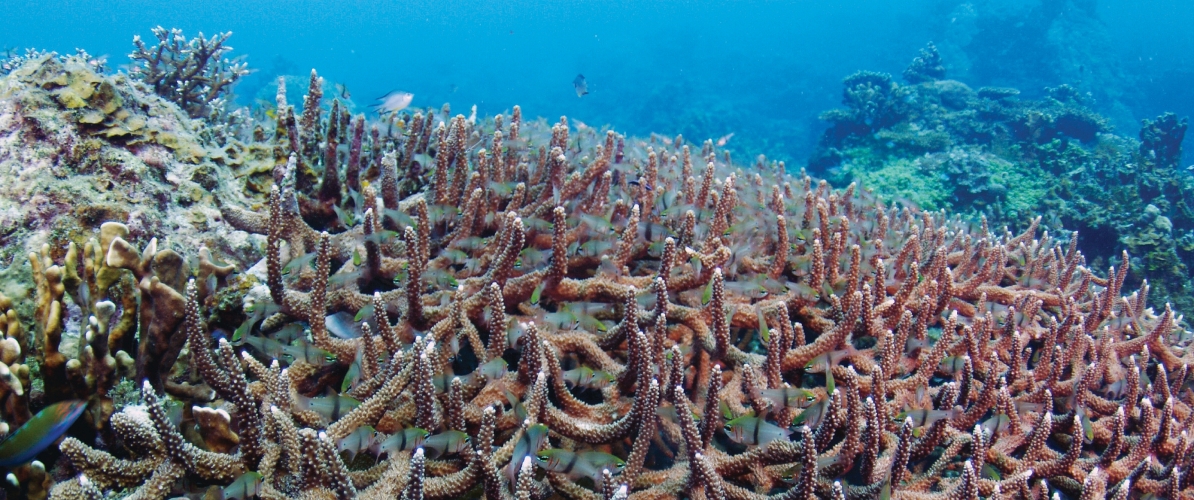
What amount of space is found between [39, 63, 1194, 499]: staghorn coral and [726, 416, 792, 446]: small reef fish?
20mm

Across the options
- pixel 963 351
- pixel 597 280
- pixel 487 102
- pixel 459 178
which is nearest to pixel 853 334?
pixel 963 351

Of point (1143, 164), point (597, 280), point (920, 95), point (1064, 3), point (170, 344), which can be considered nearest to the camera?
point (170, 344)

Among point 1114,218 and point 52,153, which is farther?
point 1114,218

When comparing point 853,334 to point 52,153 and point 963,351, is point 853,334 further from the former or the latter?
point 52,153

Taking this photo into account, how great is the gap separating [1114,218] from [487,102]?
143 ft

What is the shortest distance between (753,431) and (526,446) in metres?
1.14

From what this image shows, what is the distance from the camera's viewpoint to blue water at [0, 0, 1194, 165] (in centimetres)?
3378

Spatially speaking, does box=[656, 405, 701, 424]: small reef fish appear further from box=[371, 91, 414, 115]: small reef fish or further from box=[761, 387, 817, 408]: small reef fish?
box=[371, 91, 414, 115]: small reef fish

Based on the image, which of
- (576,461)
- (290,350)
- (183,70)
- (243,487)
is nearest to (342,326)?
(290,350)

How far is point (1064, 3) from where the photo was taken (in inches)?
1451

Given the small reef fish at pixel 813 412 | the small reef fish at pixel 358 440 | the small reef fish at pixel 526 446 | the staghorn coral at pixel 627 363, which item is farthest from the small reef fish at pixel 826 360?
the small reef fish at pixel 358 440

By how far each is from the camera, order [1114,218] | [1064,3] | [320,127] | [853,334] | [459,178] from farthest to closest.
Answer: [1064,3] → [1114,218] → [320,127] → [459,178] → [853,334]

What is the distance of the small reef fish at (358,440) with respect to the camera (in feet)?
7.76

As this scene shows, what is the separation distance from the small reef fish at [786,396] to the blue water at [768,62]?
9.93 m
